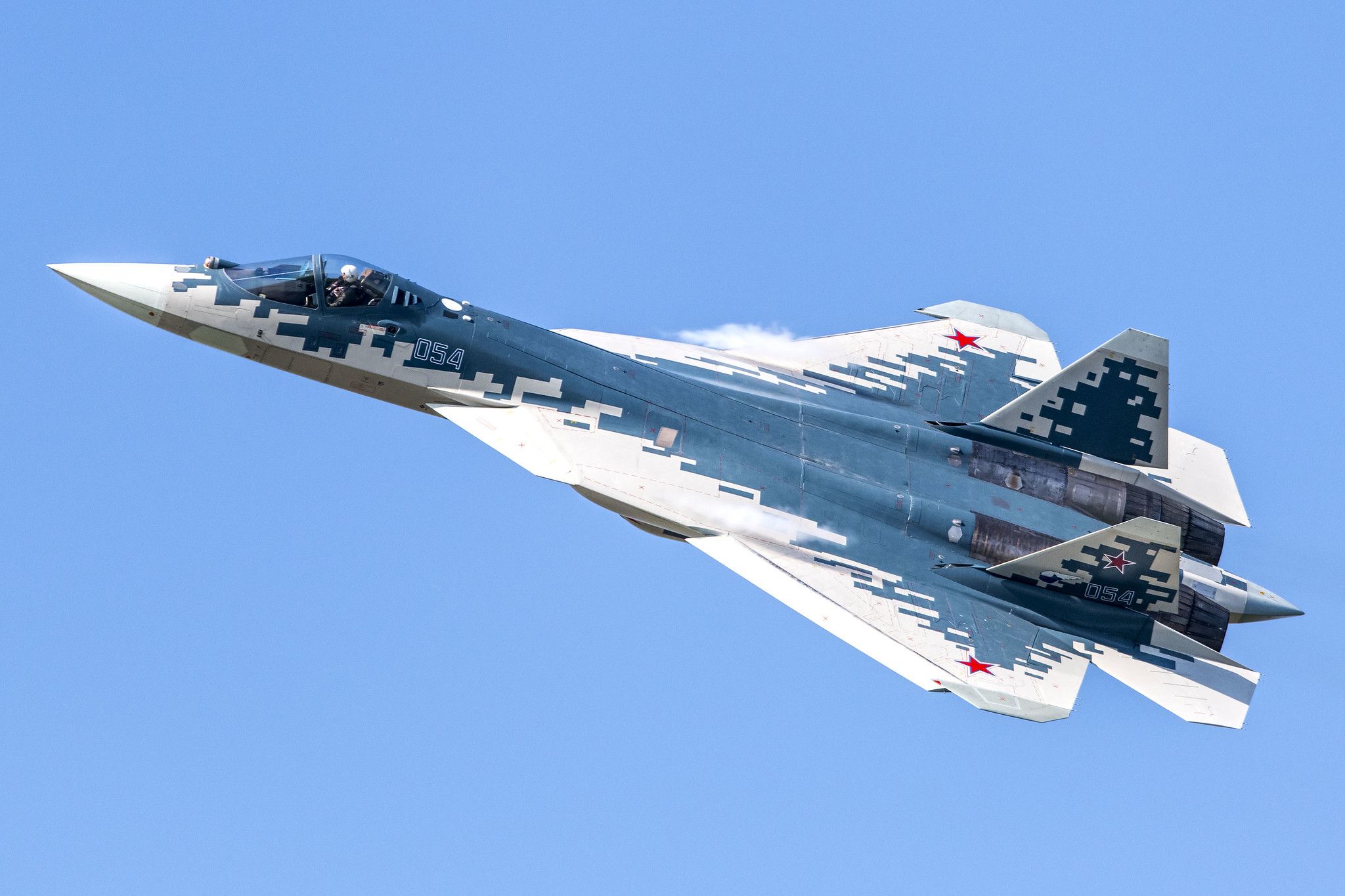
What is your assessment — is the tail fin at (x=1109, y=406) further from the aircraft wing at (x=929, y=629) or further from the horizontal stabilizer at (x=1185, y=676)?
the aircraft wing at (x=929, y=629)

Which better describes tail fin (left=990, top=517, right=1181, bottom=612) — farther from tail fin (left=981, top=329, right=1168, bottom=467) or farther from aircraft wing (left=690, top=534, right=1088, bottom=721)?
tail fin (left=981, top=329, right=1168, bottom=467)

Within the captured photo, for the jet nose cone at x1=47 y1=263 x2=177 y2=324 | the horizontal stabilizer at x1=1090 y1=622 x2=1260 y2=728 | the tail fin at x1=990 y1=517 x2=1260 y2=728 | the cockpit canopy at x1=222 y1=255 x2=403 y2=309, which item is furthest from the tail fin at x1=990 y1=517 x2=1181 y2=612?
the jet nose cone at x1=47 y1=263 x2=177 y2=324

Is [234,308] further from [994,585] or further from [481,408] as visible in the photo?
[994,585]

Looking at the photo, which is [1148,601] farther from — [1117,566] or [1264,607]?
[1264,607]

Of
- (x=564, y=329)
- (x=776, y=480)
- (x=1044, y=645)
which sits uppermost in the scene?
(x=564, y=329)

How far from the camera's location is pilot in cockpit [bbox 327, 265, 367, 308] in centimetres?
2612

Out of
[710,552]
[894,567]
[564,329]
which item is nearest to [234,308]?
[564,329]

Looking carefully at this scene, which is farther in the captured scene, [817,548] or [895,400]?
[895,400]

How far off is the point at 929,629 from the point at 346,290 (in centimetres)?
1043

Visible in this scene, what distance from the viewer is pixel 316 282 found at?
26.1 m

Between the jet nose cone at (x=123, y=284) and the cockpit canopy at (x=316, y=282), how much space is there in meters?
1.04

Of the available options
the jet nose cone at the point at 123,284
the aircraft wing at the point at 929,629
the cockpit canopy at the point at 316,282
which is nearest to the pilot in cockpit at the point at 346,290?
the cockpit canopy at the point at 316,282

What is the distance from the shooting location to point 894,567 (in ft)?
87.1

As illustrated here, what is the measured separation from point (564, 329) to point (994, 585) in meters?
8.29
